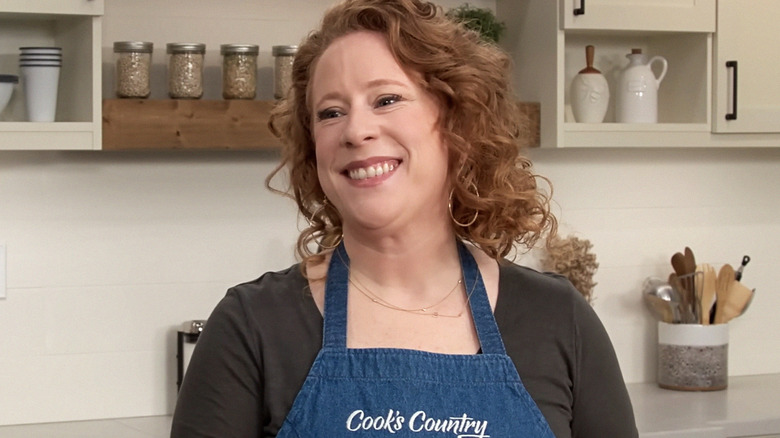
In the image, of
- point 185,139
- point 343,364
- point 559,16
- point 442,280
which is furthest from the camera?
point 559,16

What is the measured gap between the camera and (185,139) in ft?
8.32

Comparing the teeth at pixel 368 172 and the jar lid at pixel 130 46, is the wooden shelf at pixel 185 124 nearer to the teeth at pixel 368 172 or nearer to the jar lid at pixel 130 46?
the jar lid at pixel 130 46

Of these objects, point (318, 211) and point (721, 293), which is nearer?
point (318, 211)

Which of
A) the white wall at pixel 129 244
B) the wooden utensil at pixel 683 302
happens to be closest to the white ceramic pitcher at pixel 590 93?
the white wall at pixel 129 244

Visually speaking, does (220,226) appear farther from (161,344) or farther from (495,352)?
(495,352)

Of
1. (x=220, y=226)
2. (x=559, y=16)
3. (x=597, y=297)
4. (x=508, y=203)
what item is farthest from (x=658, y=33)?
(x=508, y=203)

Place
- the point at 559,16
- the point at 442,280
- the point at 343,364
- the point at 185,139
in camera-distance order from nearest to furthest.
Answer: the point at 343,364 → the point at 442,280 → the point at 185,139 → the point at 559,16

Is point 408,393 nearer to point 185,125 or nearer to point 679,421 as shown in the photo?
point 185,125

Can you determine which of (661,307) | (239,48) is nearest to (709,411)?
(661,307)

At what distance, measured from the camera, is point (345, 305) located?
1338 millimetres

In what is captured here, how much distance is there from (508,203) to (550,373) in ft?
0.73

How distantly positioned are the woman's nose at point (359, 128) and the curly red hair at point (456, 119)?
81 millimetres

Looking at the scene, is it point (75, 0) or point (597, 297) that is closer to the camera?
point (75, 0)

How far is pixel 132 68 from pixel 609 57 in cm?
130
